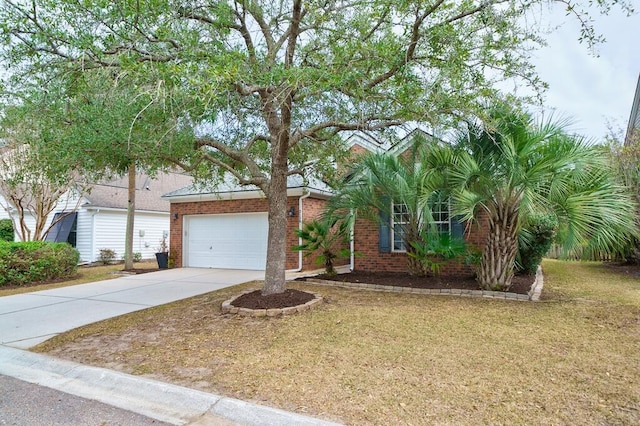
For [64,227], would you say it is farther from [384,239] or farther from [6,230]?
[384,239]

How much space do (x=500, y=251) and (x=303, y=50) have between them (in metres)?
5.55

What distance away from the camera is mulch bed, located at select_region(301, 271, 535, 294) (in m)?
8.67

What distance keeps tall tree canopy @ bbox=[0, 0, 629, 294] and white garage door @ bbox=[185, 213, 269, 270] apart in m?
6.53

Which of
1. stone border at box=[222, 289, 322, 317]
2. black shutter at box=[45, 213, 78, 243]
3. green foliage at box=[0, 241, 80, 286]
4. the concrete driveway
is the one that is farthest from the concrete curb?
black shutter at box=[45, 213, 78, 243]

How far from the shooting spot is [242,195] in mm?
13625

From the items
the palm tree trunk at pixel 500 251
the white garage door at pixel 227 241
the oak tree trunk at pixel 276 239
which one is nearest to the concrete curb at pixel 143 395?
the oak tree trunk at pixel 276 239

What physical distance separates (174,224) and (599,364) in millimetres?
13860

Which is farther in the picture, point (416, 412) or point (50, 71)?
point (50, 71)

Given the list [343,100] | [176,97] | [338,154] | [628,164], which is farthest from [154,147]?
[628,164]

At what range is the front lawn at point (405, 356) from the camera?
132 inches

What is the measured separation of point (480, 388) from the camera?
3.67 m

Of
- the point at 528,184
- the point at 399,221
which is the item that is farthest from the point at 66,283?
the point at 528,184

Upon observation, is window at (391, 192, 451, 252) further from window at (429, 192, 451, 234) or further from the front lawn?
the front lawn

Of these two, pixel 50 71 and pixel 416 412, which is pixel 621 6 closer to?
pixel 416 412
